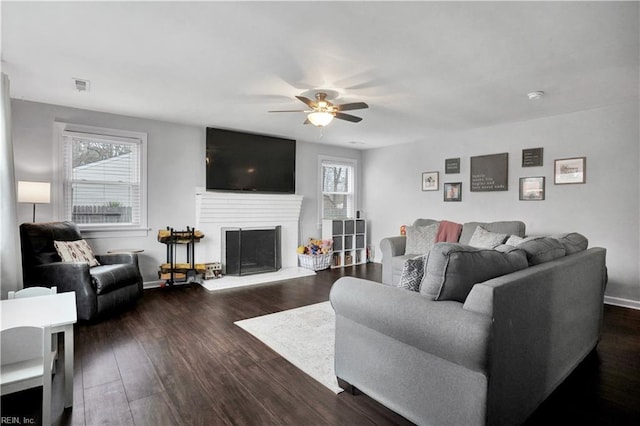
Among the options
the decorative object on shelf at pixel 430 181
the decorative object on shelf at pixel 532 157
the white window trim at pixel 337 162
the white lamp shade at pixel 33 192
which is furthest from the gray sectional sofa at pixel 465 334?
the white window trim at pixel 337 162

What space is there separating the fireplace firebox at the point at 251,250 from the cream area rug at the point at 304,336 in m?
1.99

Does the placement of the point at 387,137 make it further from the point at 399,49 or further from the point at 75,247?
the point at 75,247

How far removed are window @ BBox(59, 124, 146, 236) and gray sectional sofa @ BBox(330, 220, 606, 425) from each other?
3753 mm

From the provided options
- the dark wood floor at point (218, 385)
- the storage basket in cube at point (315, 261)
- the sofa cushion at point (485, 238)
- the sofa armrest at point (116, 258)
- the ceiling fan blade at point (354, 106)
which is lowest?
the dark wood floor at point (218, 385)

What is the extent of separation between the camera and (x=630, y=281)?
3.87 m

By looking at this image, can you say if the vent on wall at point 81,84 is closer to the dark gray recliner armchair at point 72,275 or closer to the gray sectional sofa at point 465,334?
the dark gray recliner armchair at point 72,275

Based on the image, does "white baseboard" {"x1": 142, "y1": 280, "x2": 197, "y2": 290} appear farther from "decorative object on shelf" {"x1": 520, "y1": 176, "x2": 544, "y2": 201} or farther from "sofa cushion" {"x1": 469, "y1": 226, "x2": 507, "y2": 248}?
"decorative object on shelf" {"x1": 520, "y1": 176, "x2": 544, "y2": 201}

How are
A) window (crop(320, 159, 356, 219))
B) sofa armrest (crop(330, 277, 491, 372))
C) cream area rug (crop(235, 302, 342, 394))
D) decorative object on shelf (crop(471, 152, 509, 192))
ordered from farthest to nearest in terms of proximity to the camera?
window (crop(320, 159, 356, 219))
decorative object on shelf (crop(471, 152, 509, 192))
cream area rug (crop(235, 302, 342, 394))
sofa armrest (crop(330, 277, 491, 372))

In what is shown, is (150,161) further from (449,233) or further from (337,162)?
(449,233)

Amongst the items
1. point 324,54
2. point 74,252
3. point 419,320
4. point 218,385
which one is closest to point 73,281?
point 74,252

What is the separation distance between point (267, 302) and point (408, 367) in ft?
8.37

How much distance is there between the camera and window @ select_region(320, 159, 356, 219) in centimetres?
668

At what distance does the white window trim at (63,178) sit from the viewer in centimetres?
401

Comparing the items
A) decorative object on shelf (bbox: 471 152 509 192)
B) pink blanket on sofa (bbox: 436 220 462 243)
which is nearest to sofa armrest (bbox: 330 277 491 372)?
pink blanket on sofa (bbox: 436 220 462 243)
